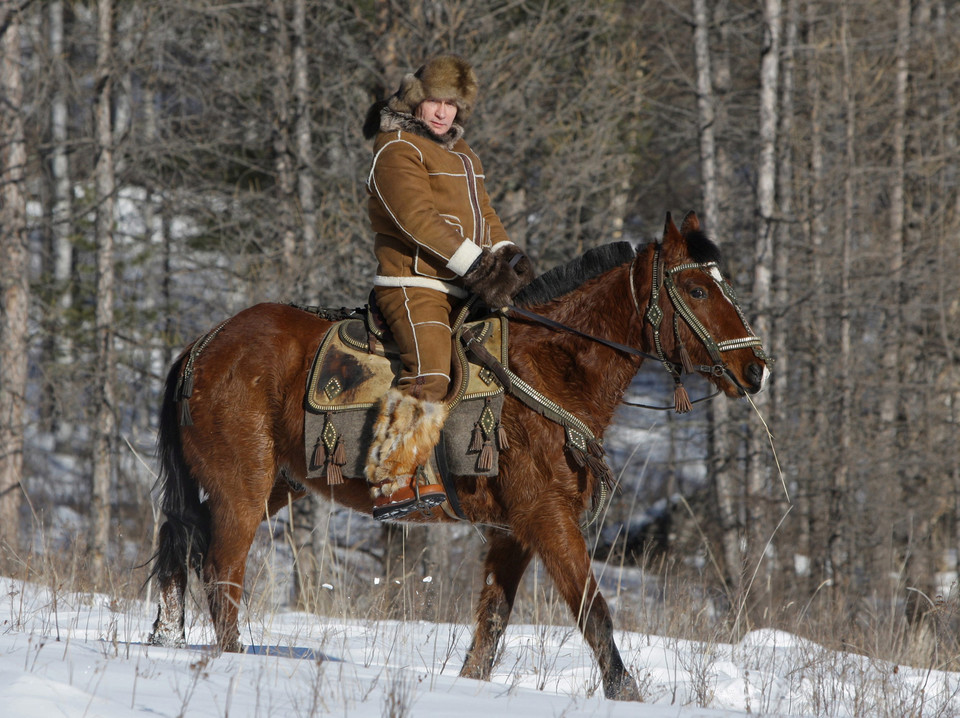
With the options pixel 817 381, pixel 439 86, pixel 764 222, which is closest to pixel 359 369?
pixel 439 86

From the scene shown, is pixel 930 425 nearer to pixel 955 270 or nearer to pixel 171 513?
pixel 955 270

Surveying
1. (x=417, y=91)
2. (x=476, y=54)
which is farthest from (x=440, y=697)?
(x=476, y=54)

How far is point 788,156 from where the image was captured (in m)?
13.6

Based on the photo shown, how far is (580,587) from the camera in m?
4.24

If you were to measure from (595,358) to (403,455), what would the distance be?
3.42 feet

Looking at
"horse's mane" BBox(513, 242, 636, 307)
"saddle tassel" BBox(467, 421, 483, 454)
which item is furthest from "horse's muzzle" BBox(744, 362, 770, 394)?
"saddle tassel" BBox(467, 421, 483, 454)

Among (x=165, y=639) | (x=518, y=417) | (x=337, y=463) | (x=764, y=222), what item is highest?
(x=764, y=222)

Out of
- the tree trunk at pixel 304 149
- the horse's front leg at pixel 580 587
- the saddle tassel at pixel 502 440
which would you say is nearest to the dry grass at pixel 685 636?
the horse's front leg at pixel 580 587

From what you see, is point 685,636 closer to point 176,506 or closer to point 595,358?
point 595,358

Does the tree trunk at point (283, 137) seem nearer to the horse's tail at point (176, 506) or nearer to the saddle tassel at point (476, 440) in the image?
the horse's tail at point (176, 506)

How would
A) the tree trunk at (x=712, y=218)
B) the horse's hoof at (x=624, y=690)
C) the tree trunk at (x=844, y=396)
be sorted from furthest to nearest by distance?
the tree trunk at (x=844, y=396) → the tree trunk at (x=712, y=218) → the horse's hoof at (x=624, y=690)

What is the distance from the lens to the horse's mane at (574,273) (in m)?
4.86

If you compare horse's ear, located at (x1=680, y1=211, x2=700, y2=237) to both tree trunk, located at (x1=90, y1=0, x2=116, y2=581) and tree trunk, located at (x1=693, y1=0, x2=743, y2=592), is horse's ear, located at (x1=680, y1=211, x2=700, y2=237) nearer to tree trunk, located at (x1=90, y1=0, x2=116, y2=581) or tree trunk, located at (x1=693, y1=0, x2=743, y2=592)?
tree trunk, located at (x1=693, y1=0, x2=743, y2=592)

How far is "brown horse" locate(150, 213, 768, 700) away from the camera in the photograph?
4.45 meters
